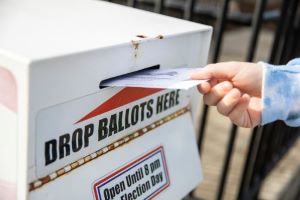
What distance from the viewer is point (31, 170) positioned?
1.98 feet

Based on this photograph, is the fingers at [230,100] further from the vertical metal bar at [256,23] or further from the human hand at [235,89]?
the vertical metal bar at [256,23]

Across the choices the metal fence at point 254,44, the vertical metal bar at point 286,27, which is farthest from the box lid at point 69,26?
the vertical metal bar at point 286,27

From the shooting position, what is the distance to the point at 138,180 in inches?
32.2

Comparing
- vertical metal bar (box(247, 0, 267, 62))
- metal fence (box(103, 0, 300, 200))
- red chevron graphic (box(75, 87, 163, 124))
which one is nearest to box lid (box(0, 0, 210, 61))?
red chevron graphic (box(75, 87, 163, 124))

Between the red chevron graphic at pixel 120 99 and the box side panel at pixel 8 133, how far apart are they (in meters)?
0.11

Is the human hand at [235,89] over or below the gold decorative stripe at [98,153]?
over

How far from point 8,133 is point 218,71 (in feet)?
1.32

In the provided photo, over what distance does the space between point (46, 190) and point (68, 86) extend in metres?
0.16

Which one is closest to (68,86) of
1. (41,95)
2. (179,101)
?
(41,95)

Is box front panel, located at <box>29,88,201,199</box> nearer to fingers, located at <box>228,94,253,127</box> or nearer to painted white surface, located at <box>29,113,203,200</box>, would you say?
painted white surface, located at <box>29,113,203,200</box>

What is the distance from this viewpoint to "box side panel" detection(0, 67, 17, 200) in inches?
22.9

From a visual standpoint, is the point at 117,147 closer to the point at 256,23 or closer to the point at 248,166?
the point at 256,23

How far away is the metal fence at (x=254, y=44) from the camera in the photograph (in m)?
1.49

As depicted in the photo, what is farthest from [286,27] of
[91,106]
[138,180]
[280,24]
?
[91,106]
